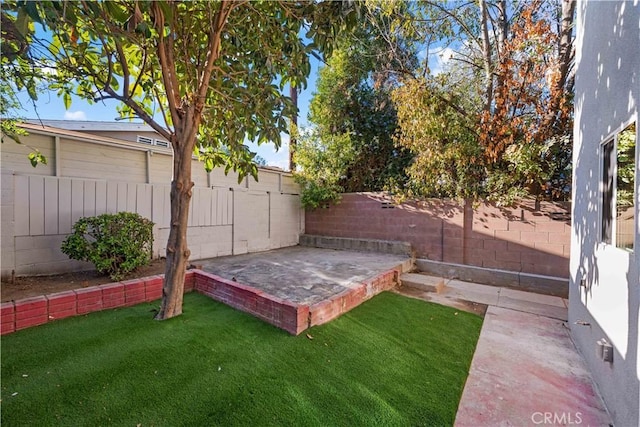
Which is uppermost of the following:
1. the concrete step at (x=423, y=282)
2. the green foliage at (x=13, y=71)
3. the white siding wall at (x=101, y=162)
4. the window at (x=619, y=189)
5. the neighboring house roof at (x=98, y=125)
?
the neighboring house roof at (x=98, y=125)

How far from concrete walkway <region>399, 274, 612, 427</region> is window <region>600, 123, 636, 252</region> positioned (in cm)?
146

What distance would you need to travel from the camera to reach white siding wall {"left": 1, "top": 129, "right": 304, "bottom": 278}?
14.2ft

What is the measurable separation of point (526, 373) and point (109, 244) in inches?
223

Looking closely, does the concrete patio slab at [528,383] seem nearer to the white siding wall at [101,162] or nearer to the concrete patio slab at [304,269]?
the concrete patio slab at [304,269]

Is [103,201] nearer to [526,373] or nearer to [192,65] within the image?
[192,65]

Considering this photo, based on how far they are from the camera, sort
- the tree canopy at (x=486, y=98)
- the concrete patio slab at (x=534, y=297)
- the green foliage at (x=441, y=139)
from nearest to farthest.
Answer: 1. the concrete patio slab at (x=534, y=297)
2. the tree canopy at (x=486, y=98)
3. the green foliage at (x=441, y=139)

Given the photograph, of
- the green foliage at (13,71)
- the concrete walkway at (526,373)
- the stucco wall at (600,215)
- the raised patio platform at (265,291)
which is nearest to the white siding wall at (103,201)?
the green foliage at (13,71)

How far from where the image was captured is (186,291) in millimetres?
4660

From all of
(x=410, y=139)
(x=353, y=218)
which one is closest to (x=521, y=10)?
(x=410, y=139)

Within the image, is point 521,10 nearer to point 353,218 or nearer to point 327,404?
point 353,218

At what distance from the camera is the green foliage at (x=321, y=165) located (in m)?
8.70

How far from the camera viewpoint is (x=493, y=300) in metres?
5.16

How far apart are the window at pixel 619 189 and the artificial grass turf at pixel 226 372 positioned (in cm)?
187

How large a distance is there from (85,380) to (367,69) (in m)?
9.97
